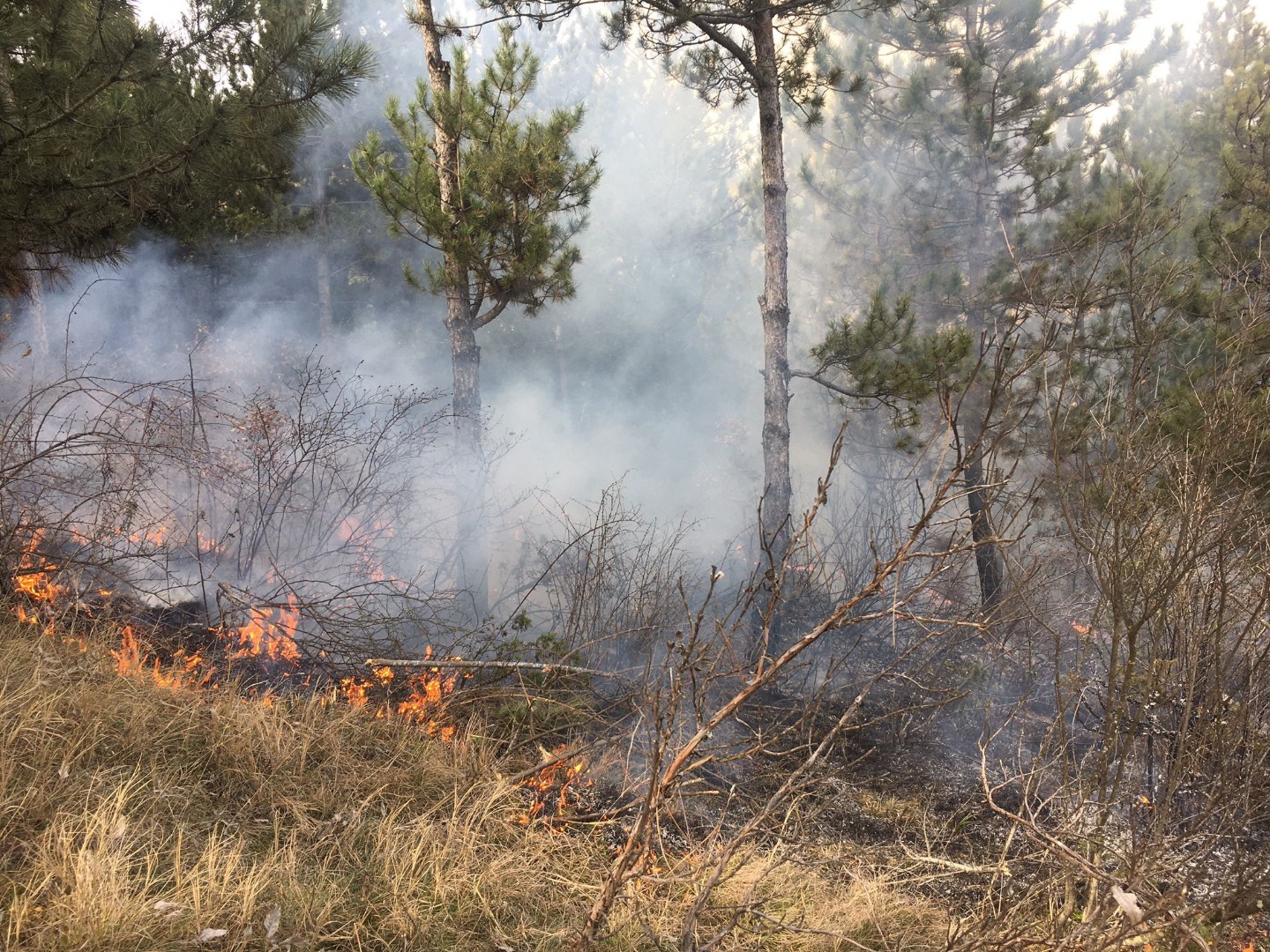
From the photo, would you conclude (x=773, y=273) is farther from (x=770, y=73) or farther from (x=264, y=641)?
(x=264, y=641)

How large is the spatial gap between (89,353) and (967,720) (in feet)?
41.5

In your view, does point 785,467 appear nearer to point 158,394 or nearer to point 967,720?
point 967,720

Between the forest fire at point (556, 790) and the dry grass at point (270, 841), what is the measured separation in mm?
108

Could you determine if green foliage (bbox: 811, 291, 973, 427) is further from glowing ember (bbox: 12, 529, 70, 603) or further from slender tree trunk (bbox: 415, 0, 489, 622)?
glowing ember (bbox: 12, 529, 70, 603)

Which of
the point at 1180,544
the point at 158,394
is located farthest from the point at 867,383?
the point at 158,394

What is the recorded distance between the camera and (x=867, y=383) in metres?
8.55

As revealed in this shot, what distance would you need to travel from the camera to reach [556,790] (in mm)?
4742

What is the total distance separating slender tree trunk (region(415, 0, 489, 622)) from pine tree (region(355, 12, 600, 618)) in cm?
1

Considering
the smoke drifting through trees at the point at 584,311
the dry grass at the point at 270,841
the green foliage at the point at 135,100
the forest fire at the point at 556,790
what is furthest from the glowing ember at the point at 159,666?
the smoke drifting through trees at the point at 584,311

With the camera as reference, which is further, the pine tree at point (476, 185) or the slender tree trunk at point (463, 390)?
the slender tree trunk at point (463, 390)

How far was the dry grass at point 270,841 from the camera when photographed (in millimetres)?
2936

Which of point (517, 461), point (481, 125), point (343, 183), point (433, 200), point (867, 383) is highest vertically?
point (343, 183)

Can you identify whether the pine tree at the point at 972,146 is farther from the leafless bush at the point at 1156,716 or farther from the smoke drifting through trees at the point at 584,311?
the smoke drifting through trees at the point at 584,311

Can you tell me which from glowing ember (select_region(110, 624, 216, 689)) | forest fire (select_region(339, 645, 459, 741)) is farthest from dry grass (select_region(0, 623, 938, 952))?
forest fire (select_region(339, 645, 459, 741))
